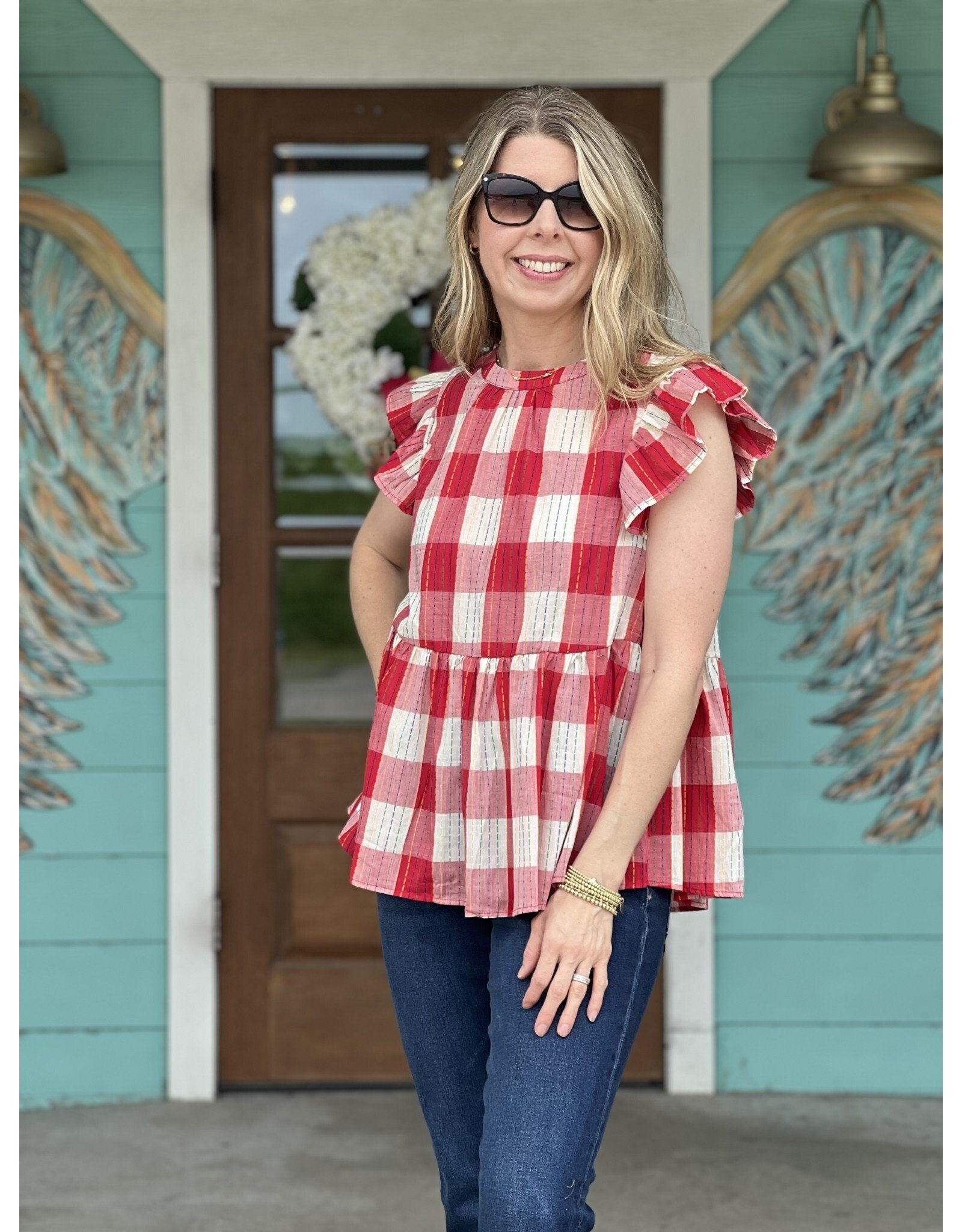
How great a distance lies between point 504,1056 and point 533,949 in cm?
12

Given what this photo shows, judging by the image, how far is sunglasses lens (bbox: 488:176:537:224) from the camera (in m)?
1.65

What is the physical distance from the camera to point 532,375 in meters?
1.72

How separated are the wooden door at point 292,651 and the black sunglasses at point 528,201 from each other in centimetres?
162

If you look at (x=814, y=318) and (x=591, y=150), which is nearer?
(x=591, y=150)

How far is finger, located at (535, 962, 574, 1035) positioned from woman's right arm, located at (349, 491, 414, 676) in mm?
619

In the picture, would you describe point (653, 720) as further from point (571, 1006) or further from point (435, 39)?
point (435, 39)

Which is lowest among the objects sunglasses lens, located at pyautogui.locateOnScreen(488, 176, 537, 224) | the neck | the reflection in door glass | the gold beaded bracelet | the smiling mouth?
the gold beaded bracelet

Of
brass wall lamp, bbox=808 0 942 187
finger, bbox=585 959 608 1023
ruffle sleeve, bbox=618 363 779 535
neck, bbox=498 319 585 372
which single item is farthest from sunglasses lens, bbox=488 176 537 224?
brass wall lamp, bbox=808 0 942 187

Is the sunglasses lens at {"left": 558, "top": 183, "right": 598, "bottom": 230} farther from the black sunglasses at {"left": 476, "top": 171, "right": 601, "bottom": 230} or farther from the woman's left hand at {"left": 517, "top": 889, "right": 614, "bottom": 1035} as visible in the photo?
the woman's left hand at {"left": 517, "top": 889, "right": 614, "bottom": 1035}

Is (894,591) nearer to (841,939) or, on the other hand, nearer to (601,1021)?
(841,939)

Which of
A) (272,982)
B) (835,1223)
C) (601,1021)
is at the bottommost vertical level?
(835,1223)

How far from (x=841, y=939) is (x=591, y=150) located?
218cm
